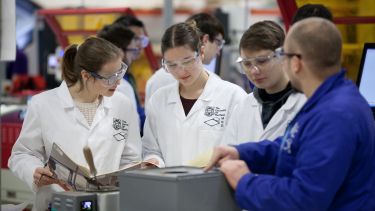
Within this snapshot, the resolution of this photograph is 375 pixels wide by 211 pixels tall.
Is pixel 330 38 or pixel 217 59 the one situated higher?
pixel 330 38

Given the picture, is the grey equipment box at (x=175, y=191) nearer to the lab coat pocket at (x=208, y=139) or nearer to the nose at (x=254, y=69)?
the nose at (x=254, y=69)

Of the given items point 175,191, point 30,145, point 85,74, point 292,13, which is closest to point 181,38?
point 85,74

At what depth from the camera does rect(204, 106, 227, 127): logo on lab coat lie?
3789 mm

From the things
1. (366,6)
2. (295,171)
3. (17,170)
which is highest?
(366,6)

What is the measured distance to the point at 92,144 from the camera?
12.0 feet

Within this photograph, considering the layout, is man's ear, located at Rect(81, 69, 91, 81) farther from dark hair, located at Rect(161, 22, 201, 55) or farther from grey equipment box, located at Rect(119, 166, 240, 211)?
grey equipment box, located at Rect(119, 166, 240, 211)

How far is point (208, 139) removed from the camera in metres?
3.77

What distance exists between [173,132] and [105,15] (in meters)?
3.84

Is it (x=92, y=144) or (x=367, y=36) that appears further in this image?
(x=367, y=36)

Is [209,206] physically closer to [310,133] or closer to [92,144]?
[310,133]

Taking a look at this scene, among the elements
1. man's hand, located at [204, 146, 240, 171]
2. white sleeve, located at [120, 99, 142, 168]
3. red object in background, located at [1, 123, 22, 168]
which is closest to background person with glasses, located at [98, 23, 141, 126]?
white sleeve, located at [120, 99, 142, 168]

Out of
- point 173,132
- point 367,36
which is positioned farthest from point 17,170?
point 367,36

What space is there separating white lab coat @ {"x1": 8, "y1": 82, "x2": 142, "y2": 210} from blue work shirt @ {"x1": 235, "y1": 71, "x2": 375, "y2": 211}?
1350mm

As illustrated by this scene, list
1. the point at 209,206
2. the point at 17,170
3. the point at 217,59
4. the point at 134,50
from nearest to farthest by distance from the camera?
the point at 209,206 < the point at 17,170 < the point at 134,50 < the point at 217,59
